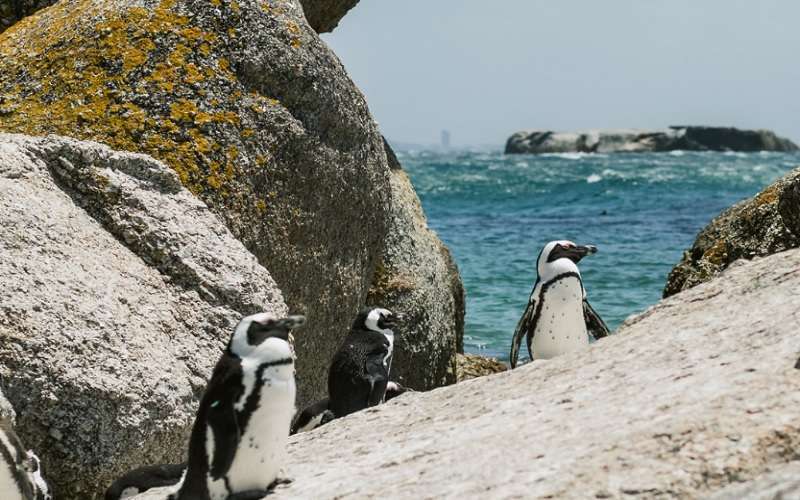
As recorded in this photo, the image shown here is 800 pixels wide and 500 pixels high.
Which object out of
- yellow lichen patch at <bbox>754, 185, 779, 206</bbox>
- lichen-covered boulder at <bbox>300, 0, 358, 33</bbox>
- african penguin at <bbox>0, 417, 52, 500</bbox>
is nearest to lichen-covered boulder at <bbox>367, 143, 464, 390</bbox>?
lichen-covered boulder at <bbox>300, 0, 358, 33</bbox>

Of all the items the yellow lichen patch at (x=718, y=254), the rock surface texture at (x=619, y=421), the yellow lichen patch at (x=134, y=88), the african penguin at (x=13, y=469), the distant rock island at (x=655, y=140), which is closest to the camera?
the rock surface texture at (x=619, y=421)

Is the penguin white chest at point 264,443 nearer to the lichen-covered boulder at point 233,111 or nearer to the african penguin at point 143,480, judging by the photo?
the african penguin at point 143,480

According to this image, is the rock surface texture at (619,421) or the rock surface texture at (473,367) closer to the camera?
the rock surface texture at (619,421)

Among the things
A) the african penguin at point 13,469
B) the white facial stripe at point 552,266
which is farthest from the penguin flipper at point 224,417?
the white facial stripe at point 552,266

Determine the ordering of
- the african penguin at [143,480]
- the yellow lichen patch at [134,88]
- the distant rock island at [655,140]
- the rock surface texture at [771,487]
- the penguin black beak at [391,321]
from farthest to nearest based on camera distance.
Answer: the distant rock island at [655,140] < the penguin black beak at [391,321] < the yellow lichen patch at [134,88] < the african penguin at [143,480] < the rock surface texture at [771,487]

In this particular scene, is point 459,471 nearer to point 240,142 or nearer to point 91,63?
point 240,142

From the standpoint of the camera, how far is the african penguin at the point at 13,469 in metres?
4.85

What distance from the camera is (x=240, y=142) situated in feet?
23.5

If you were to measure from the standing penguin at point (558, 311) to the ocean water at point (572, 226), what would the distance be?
18.6 feet

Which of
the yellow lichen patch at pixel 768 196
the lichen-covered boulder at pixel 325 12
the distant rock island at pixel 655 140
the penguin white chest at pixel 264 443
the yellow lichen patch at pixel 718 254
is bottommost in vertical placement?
the distant rock island at pixel 655 140

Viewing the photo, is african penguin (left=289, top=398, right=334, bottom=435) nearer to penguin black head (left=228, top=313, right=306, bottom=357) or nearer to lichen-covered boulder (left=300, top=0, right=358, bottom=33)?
penguin black head (left=228, top=313, right=306, bottom=357)

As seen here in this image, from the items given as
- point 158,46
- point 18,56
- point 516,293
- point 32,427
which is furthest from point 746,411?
point 516,293

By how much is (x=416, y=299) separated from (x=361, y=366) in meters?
2.48

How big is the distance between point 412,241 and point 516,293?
10.2 metres
